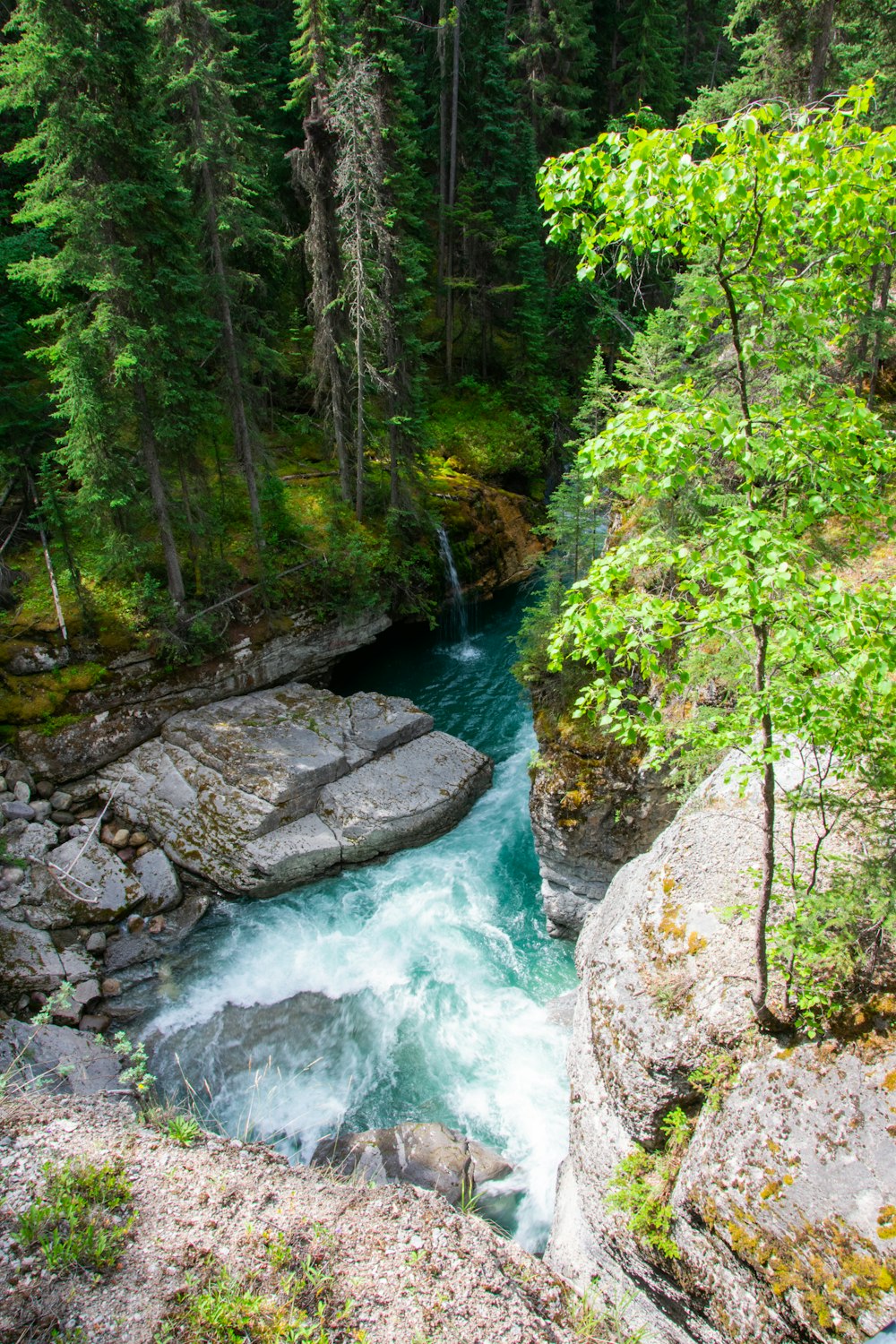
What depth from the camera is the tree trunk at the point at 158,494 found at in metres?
14.5

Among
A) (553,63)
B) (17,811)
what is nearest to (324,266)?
(17,811)

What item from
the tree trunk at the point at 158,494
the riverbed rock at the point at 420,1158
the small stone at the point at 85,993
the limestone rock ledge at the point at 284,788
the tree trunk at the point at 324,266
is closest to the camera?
the riverbed rock at the point at 420,1158

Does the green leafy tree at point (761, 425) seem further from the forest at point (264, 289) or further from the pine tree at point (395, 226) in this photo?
the pine tree at point (395, 226)

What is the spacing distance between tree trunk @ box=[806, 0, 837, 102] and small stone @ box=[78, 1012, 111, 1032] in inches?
913

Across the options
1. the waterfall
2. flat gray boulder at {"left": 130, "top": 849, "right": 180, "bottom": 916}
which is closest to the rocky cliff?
flat gray boulder at {"left": 130, "top": 849, "right": 180, "bottom": 916}

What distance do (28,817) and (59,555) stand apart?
678 cm

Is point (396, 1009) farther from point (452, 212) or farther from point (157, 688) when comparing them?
point (452, 212)

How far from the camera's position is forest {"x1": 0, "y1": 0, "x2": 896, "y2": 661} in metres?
13.1

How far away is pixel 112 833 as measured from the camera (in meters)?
14.0

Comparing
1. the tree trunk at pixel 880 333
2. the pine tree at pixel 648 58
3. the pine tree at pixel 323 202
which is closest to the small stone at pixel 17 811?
the pine tree at pixel 323 202

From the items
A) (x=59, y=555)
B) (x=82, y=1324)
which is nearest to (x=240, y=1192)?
(x=82, y=1324)

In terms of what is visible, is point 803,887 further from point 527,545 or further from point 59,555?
point 527,545

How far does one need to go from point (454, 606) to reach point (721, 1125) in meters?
19.2

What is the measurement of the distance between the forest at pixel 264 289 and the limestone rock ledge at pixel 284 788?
257 centimetres
